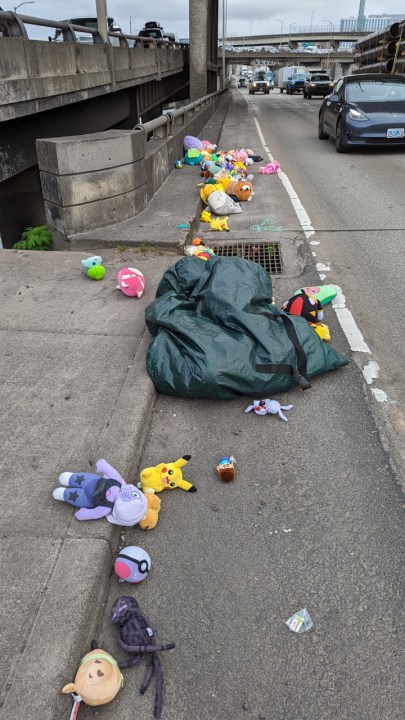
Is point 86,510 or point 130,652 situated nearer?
point 130,652

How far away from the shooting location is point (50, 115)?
10.2m

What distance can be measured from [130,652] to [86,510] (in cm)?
68

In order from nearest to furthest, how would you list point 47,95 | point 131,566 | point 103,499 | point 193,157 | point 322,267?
1. point 131,566
2. point 103,499
3. point 322,267
4. point 47,95
5. point 193,157

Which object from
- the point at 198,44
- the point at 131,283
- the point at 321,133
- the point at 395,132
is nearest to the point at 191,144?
the point at 395,132

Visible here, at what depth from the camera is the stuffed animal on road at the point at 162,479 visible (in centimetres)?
281

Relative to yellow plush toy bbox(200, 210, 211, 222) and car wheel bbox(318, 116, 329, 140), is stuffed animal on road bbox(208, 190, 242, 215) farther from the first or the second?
car wheel bbox(318, 116, 329, 140)

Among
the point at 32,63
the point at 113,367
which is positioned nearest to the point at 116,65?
the point at 32,63

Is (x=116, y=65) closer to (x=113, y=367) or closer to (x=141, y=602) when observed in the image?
(x=113, y=367)

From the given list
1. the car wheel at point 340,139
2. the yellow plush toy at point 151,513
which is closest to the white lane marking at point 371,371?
the yellow plush toy at point 151,513

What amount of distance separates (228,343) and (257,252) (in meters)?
3.38

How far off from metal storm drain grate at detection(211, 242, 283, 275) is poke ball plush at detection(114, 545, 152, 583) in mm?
4245

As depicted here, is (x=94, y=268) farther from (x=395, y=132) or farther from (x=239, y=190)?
(x=395, y=132)

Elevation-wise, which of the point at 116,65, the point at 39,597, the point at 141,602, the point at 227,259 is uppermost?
the point at 116,65

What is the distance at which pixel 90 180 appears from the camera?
6.12 meters
